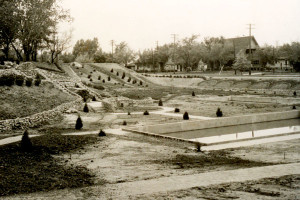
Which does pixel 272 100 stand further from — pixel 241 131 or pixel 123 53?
pixel 123 53

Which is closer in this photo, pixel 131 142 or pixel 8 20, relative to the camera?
pixel 131 142

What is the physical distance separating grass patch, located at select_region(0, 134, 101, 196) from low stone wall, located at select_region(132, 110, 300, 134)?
659cm

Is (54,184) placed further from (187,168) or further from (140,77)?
(140,77)

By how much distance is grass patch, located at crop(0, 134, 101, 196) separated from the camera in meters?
11.6

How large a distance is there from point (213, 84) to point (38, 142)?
152 feet

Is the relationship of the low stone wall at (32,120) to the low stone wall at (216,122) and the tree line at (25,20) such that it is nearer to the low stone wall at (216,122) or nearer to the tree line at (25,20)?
the low stone wall at (216,122)

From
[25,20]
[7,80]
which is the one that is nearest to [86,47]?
[25,20]

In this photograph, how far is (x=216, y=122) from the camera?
26.8 meters

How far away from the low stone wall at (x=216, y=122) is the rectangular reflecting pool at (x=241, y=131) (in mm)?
305

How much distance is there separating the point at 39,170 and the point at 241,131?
16584mm

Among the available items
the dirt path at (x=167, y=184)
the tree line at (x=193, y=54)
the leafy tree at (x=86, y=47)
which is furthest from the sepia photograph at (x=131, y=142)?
the leafy tree at (x=86, y=47)

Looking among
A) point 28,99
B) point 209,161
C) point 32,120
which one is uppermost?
point 28,99

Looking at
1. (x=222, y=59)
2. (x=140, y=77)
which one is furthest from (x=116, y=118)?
(x=222, y=59)

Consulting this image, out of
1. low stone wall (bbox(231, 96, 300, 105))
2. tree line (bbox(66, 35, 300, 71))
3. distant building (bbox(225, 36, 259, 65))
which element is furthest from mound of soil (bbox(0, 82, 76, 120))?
distant building (bbox(225, 36, 259, 65))
